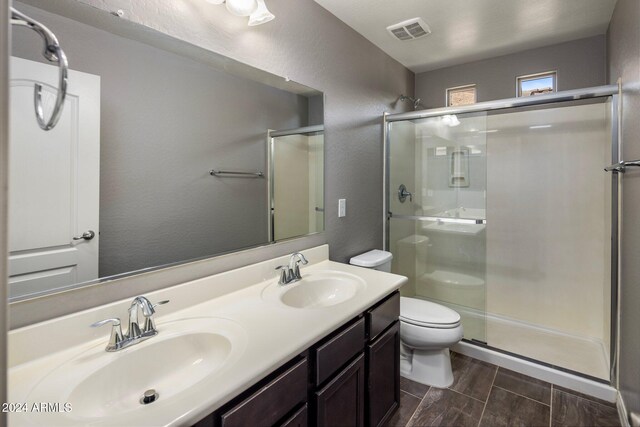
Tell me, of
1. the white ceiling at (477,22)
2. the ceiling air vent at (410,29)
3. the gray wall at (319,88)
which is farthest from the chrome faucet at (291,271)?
the ceiling air vent at (410,29)

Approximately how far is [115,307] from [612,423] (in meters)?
2.51

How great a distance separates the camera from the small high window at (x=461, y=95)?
9.43ft

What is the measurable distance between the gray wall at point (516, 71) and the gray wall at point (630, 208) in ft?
1.88

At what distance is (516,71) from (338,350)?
2797mm

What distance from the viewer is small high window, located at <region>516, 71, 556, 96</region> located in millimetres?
2547

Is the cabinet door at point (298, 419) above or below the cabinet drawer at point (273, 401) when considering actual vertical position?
below

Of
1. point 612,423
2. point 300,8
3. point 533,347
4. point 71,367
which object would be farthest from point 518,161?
point 71,367

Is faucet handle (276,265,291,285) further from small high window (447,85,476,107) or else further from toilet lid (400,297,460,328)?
small high window (447,85,476,107)

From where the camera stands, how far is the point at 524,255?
8.95 ft

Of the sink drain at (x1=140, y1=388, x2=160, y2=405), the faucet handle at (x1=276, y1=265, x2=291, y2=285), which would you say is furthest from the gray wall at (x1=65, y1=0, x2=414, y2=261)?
the sink drain at (x1=140, y1=388, x2=160, y2=405)

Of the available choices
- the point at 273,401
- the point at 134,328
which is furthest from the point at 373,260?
the point at 134,328

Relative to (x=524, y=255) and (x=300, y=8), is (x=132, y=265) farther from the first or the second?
(x=524, y=255)

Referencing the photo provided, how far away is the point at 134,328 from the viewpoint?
0.97 m

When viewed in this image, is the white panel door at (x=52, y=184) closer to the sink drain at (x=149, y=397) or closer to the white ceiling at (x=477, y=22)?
the sink drain at (x=149, y=397)
